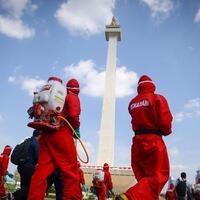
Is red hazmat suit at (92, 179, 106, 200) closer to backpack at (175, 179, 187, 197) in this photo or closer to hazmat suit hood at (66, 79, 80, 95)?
backpack at (175, 179, 187, 197)

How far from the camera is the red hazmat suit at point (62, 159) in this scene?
597 centimetres

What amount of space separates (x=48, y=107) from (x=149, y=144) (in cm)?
157

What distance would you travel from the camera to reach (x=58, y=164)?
20.0 feet

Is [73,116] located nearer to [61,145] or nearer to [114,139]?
[61,145]

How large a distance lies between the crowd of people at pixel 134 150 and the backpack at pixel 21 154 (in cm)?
58

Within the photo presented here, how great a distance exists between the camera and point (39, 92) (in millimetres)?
6230

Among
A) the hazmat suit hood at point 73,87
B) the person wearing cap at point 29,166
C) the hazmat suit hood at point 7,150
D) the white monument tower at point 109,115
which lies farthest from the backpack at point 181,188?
the white monument tower at point 109,115

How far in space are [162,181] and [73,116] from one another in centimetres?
173

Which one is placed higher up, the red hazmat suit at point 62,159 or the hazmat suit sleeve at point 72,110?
the hazmat suit sleeve at point 72,110

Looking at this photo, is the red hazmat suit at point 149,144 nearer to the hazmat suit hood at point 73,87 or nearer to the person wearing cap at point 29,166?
the hazmat suit hood at point 73,87

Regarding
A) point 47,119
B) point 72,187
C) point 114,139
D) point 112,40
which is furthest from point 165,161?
point 112,40

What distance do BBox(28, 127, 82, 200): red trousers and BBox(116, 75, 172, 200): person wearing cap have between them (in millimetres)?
891

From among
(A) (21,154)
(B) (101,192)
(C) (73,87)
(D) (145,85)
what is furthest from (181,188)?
(D) (145,85)

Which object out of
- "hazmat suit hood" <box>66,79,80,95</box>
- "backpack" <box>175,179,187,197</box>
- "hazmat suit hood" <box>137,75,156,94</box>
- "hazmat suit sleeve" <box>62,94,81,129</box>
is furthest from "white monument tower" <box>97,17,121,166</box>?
"hazmat suit hood" <box>137,75,156,94</box>
